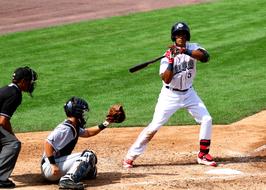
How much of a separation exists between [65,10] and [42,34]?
4.58m

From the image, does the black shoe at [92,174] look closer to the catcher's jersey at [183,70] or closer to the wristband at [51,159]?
the wristband at [51,159]

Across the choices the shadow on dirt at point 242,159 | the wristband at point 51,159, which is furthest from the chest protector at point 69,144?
the shadow on dirt at point 242,159

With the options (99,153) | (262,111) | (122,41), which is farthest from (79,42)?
(99,153)

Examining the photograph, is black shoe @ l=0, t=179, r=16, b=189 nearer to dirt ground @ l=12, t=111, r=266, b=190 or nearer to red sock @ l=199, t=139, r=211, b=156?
dirt ground @ l=12, t=111, r=266, b=190

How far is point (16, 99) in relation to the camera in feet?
28.1

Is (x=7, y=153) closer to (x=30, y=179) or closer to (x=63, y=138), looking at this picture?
(x=30, y=179)

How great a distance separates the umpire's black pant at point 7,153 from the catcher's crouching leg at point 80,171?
0.72 meters

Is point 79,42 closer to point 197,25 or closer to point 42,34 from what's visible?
point 42,34

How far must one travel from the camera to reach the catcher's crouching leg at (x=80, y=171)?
8.34 meters

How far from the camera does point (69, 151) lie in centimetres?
886

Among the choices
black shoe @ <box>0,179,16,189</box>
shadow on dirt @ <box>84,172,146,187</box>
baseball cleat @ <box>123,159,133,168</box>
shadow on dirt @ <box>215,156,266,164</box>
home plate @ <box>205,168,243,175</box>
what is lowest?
black shoe @ <box>0,179,16,189</box>

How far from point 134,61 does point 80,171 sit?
9621mm

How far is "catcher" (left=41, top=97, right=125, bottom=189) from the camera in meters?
8.53

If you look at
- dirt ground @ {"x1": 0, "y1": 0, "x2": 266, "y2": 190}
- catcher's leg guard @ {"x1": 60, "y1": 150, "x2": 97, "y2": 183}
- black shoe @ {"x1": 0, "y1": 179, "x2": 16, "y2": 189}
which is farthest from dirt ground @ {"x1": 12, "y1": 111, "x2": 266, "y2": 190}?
catcher's leg guard @ {"x1": 60, "y1": 150, "x2": 97, "y2": 183}
